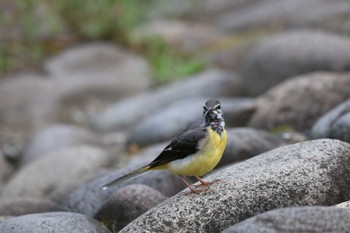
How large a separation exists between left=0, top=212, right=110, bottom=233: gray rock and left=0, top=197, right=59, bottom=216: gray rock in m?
1.42

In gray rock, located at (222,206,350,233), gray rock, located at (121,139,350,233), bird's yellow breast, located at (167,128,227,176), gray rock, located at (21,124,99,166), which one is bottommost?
gray rock, located at (21,124,99,166)

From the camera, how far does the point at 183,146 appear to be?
238 inches

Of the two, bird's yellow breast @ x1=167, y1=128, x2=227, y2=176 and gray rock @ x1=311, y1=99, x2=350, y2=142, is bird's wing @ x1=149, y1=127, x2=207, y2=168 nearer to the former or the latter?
bird's yellow breast @ x1=167, y1=128, x2=227, y2=176

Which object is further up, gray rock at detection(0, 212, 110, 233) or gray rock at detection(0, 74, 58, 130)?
gray rock at detection(0, 212, 110, 233)

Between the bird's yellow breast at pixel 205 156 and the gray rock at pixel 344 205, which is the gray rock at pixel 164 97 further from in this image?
the gray rock at pixel 344 205

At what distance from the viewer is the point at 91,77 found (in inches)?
612

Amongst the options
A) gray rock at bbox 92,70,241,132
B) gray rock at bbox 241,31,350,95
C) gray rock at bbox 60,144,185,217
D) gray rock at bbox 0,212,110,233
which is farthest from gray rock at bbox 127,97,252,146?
gray rock at bbox 0,212,110,233

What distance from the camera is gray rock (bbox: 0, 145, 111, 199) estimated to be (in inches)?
386

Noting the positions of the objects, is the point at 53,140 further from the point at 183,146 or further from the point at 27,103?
the point at 183,146

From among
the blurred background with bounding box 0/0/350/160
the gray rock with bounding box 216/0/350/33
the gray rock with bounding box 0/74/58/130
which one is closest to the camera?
the blurred background with bounding box 0/0/350/160

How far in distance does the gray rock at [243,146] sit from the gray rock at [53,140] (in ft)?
13.1

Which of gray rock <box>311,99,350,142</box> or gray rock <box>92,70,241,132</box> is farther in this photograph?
gray rock <box>92,70,241,132</box>

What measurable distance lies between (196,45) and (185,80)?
3.92m

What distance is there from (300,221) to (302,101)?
543 centimetres
